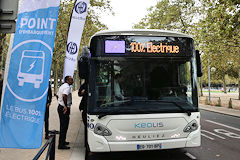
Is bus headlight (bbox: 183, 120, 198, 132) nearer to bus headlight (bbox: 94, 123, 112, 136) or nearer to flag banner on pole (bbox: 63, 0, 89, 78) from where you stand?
bus headlight (bbox: 94, 123, 112, 136)

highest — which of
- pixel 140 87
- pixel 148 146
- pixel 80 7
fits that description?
pixel 80 7

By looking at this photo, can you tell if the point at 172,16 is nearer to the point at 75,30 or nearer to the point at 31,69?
the point at 75,30

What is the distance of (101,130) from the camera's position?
4934mm

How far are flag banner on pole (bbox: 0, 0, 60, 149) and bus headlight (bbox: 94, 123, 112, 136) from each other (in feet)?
5.85

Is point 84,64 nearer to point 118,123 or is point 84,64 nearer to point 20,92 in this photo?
point 118,123

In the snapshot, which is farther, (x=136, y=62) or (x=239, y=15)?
(x=239, y=15)

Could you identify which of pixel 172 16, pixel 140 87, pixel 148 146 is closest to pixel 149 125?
pixel 148 146

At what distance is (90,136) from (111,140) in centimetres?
47

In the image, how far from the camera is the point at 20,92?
3281 mm

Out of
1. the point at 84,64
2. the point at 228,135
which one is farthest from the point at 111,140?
the point at 228,135

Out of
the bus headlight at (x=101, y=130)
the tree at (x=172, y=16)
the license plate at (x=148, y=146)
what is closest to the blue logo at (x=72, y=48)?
the bus headlight at (x=101, y=130)

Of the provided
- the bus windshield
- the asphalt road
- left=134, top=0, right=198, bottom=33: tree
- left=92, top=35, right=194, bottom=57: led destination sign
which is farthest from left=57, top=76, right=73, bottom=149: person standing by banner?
left=134, top=0, right=198, bottom=33: tree

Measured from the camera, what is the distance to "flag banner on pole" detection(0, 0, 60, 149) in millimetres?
3268

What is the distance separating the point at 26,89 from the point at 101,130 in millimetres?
2109
